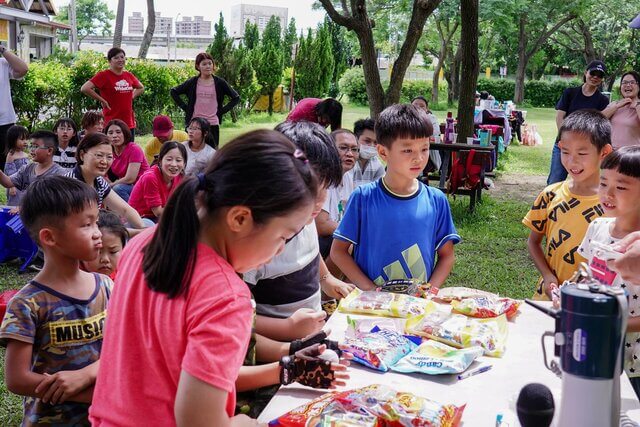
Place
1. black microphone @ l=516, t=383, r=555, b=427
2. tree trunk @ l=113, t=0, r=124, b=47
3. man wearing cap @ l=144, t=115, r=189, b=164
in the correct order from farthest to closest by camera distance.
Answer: tree trunk @ l=113, t=0, r=124, b=47 → man wearing cap @ l=144, t=115, r=189, b=164 → black microphone @ l=516, t=383, r=555, b=427

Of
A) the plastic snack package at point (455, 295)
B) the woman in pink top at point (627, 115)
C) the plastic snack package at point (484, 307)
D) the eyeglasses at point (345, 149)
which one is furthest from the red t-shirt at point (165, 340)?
the woman in pink top at point (627, 115)

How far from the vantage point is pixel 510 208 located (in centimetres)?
860

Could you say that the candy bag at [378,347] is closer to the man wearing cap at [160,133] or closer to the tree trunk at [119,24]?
the man wearing cap at [160,133]

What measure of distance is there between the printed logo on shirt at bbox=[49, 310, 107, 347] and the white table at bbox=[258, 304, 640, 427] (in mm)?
687

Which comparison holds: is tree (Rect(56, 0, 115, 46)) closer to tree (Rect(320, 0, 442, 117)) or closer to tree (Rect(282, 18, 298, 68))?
tree (Rect(282, 18, 298, 68))

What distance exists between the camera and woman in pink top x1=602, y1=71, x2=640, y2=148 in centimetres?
708

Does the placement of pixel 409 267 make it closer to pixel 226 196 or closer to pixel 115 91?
pixel 226 196

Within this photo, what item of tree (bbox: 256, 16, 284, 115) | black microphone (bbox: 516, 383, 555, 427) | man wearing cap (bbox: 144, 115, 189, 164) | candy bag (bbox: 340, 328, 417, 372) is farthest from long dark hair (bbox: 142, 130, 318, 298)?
tree (bbox: 256, 16, 284, 115)

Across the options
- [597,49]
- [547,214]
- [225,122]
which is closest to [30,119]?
[225,122]

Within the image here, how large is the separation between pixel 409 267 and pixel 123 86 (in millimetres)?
6748

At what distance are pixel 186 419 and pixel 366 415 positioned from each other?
19.0 inches

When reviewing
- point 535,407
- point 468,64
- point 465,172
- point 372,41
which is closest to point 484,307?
point 535,407

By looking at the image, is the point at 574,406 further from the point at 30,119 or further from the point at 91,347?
the point at 30,119

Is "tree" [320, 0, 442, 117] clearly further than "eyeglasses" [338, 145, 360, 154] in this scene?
Yes
